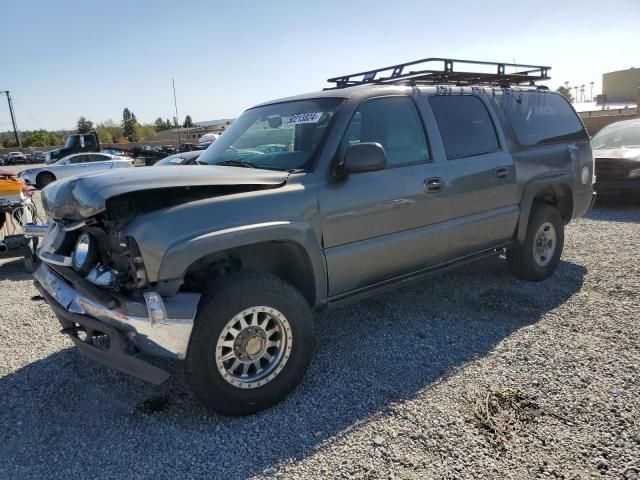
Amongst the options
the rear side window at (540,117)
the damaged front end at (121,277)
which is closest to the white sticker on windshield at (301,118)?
the damaged front end at (121,277)

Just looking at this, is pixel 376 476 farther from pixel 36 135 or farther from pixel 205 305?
pixel 36 135

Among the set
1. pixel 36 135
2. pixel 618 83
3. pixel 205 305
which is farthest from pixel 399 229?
pixel 36 135

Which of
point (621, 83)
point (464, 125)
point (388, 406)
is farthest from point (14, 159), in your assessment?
point (621, 83)

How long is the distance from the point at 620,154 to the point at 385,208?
745 centimetres

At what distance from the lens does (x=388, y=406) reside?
10.0ft

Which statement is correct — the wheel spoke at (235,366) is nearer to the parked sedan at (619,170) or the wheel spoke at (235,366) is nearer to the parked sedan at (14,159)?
the parked sedan at (619,170)

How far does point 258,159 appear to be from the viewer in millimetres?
3711

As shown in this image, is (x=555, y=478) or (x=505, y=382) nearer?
(x=555, y=478)

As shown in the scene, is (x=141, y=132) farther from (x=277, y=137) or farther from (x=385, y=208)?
(x=385, y=208)

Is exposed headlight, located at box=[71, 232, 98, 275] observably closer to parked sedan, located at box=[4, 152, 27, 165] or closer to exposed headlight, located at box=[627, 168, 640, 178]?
exposed headlight, located at box=[627, 168, 640, 178]

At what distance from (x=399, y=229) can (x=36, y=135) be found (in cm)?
8815

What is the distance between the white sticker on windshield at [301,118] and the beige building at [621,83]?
69477 mm

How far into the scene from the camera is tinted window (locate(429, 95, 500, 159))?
4125mm

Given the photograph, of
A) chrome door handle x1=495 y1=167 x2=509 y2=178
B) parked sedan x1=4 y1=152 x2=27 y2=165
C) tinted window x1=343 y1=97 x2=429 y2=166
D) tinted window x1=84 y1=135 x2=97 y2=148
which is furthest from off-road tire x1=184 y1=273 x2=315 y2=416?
parked sedan x1=4 y1=152 x2=27 y2=165
